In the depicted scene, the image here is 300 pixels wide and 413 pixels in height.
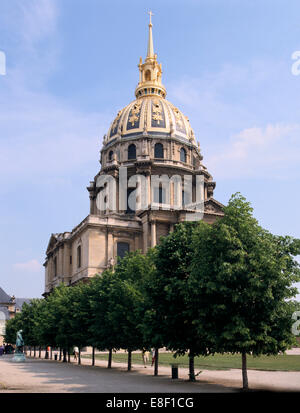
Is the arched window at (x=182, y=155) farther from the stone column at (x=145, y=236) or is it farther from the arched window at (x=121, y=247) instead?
the arched window at (x=121, y=247)

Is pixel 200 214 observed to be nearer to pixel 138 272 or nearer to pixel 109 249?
pixel 109 249

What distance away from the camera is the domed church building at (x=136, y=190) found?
72250 mm

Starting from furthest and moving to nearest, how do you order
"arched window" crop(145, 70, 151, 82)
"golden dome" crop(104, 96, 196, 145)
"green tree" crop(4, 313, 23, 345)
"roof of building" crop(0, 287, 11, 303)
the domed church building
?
"roof of building" crop(0, 287, 11, 303) < "arched window" crop(145, 70, 151, 82) < "golden dome" crop(104, 96, 196, 145) < the domed church building < "green tree" crop(4, 313, 23, 345)

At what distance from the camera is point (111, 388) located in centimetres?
2002

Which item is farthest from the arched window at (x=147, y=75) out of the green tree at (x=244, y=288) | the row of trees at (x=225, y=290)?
the green tree at (x=244, y=288)

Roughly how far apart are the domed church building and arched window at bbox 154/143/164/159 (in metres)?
0.18

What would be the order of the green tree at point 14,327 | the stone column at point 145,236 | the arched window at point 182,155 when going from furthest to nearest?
the arched window at point 182,155 < the stone column at point 145,236 < the green tree at point 14,327

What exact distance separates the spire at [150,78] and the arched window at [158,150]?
561 inches

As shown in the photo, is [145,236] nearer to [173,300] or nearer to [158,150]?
[158,150]

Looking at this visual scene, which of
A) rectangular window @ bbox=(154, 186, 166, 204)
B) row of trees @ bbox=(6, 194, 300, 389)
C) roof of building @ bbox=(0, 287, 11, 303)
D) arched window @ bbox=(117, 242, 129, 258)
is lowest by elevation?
row of trees @ bbox=(6, 194, 300, 389)

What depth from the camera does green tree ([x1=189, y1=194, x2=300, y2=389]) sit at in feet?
62.8

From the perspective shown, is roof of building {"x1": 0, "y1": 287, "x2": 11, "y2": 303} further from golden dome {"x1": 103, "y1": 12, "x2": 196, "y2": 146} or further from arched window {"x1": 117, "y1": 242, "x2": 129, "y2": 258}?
arched window {"x1": 117, "y1": 242, "x2": 129, "y2": 258}

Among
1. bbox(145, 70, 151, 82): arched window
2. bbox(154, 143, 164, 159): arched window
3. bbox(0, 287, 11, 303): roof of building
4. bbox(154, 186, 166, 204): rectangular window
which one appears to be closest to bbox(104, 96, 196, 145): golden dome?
bbox(154, 143, 164, 159): arched window
